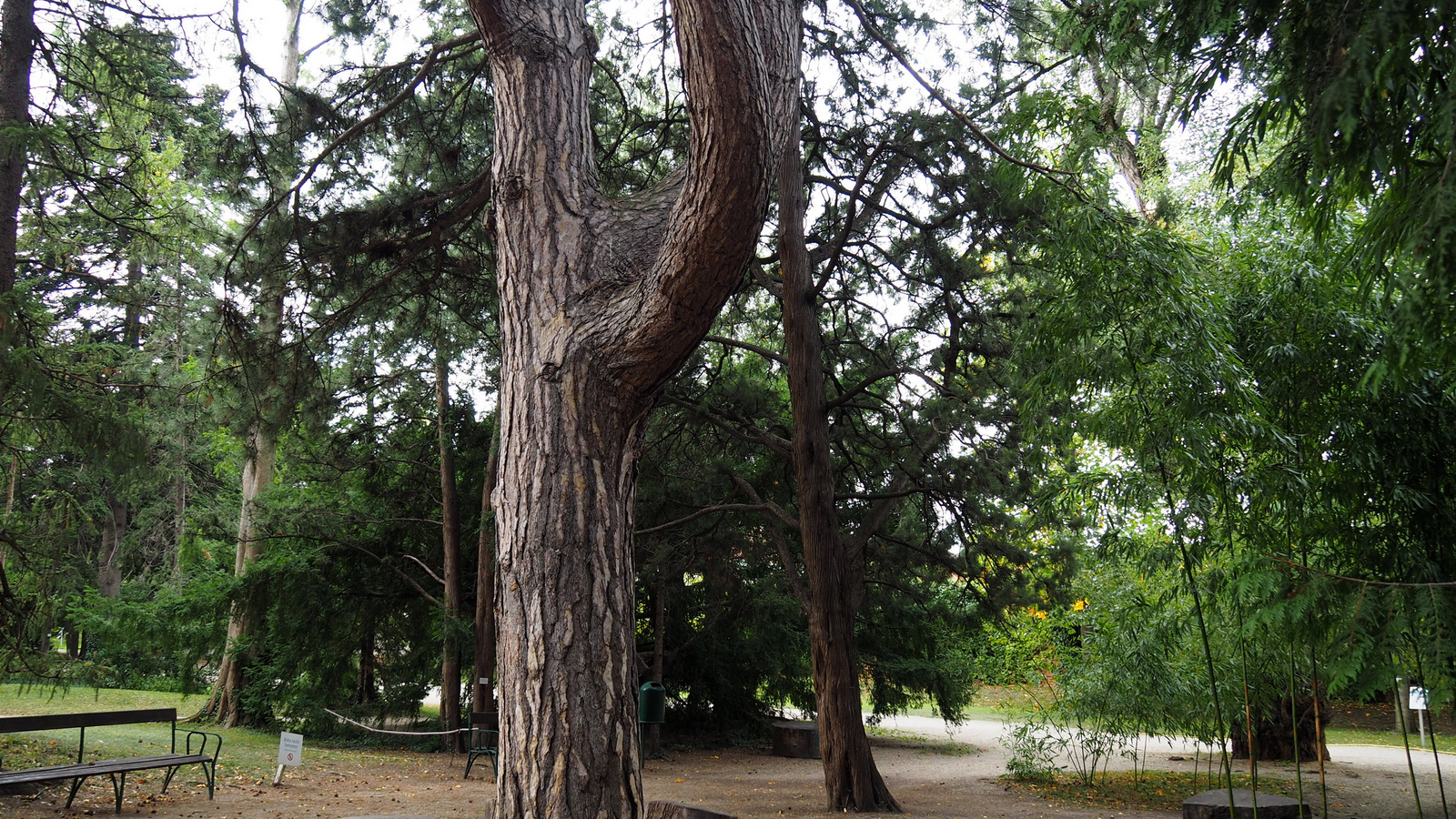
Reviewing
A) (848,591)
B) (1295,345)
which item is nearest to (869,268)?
(848,591)

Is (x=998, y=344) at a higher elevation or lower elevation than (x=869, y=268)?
lower

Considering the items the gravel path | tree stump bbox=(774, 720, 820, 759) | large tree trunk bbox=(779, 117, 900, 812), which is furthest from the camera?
tree stump bbox=(774, 720, 820, 759)

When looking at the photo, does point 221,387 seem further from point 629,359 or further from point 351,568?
point 351,568

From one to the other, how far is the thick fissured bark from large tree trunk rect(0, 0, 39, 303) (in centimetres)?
569

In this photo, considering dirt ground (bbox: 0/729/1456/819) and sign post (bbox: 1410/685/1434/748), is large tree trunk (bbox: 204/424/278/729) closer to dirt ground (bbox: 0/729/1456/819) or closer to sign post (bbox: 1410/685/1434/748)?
dirt ground (bbox: 0/729/1456/819)

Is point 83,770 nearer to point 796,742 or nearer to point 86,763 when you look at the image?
point 86,763

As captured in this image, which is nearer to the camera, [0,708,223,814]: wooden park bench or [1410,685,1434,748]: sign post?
[0,708,223,814]: wooden park bench

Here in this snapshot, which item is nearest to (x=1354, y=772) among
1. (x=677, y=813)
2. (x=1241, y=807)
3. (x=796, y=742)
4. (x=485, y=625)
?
(x=1241, y=807)

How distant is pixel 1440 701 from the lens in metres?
3.84

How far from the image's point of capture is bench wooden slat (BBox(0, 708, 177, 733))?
6.70m

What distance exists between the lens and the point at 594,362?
325cm

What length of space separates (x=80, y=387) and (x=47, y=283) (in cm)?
1810

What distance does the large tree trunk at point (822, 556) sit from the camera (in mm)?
8203

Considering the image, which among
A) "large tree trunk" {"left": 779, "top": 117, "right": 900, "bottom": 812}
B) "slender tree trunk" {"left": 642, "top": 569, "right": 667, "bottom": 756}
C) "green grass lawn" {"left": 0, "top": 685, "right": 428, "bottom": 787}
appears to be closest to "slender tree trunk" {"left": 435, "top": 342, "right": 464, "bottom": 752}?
"green grass lawn" {"left": 0, "top": 685, "right": 428, "bottom": 787}
